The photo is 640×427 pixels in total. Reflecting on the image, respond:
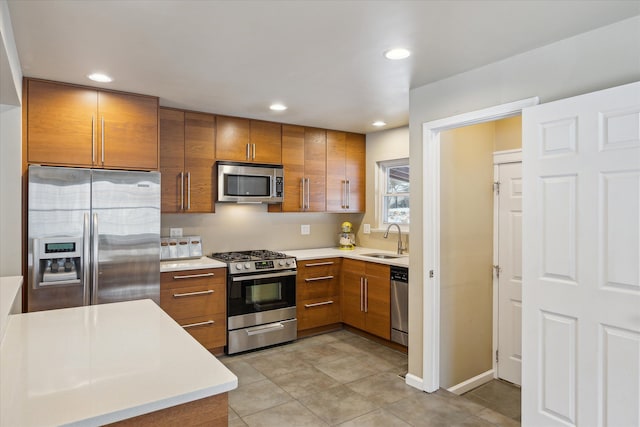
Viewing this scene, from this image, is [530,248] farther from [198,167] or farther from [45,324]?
[198,167]

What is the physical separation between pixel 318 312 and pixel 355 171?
182cm

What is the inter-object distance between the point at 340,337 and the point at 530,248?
2.63 meters

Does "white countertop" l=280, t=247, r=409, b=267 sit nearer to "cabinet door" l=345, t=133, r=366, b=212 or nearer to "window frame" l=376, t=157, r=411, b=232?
"window frame" l=376, t=157, r=411, b=232

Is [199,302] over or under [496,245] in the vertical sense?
under

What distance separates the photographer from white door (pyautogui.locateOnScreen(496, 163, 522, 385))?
340 cm

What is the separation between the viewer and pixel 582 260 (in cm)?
207

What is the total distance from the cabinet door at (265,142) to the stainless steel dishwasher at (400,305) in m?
1.77

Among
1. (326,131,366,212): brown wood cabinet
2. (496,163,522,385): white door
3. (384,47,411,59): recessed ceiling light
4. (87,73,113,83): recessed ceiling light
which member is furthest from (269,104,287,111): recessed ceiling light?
(496,163,522,385): white door

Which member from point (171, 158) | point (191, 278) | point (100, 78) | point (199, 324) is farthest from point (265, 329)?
point (100, 78)

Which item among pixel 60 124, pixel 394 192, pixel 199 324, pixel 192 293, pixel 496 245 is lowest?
pixel 199 324

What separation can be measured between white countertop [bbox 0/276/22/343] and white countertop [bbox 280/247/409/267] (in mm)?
2445

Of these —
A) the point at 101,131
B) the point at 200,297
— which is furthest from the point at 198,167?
the point at 200,297

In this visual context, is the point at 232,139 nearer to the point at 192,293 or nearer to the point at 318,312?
the point at 192,293

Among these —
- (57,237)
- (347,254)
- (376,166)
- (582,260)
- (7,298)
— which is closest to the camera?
(7,298)
